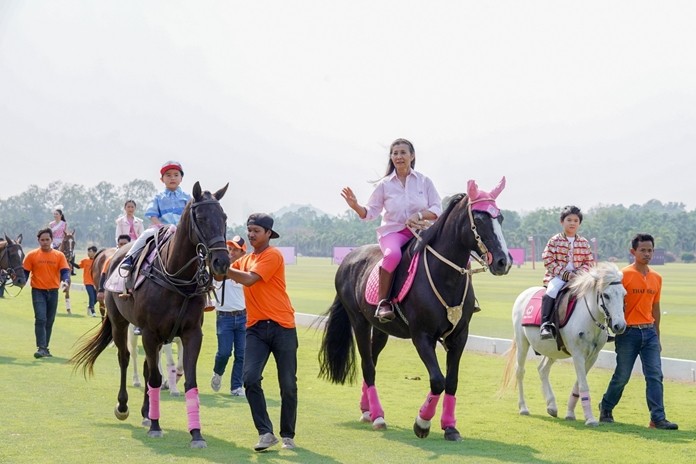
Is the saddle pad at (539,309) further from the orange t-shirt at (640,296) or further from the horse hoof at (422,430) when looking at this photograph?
the horse hoof at (422,430)

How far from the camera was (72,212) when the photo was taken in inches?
7840

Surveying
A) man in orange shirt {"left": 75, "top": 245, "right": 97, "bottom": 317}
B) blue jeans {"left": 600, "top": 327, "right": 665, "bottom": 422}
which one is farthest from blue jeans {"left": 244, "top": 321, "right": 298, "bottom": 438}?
man in orange shirt {"left": 75, "top": 245, "right": 97, "bottom": 317}

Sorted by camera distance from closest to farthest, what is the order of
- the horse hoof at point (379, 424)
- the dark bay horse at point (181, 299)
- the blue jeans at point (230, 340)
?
the dark bay horse at point (181, 299)
the horse hoof at point (379, 424)
the blue jeans at point (230, 340)

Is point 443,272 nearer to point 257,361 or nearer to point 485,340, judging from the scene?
point 257,361

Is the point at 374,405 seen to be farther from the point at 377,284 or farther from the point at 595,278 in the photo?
the point at 595,278

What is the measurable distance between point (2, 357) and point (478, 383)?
793 cm

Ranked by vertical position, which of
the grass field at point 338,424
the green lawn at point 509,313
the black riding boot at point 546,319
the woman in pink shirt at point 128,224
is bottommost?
the grass field at point 338,424

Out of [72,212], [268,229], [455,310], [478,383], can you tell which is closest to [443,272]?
[455,310]

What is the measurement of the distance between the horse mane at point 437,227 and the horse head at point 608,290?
2.01 meters

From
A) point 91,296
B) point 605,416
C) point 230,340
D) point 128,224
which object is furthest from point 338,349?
point 91,296

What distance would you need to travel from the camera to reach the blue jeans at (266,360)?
327 inches

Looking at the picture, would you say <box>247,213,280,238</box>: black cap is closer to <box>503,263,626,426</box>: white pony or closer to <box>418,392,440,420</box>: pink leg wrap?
<box>418,392,440,420</box>: pink leg wrap

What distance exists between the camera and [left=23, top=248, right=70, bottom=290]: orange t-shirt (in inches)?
645

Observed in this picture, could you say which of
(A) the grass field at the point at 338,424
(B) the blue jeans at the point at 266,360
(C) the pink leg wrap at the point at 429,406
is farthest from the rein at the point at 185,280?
(C) the pink leg wrap at the point at 429,406
